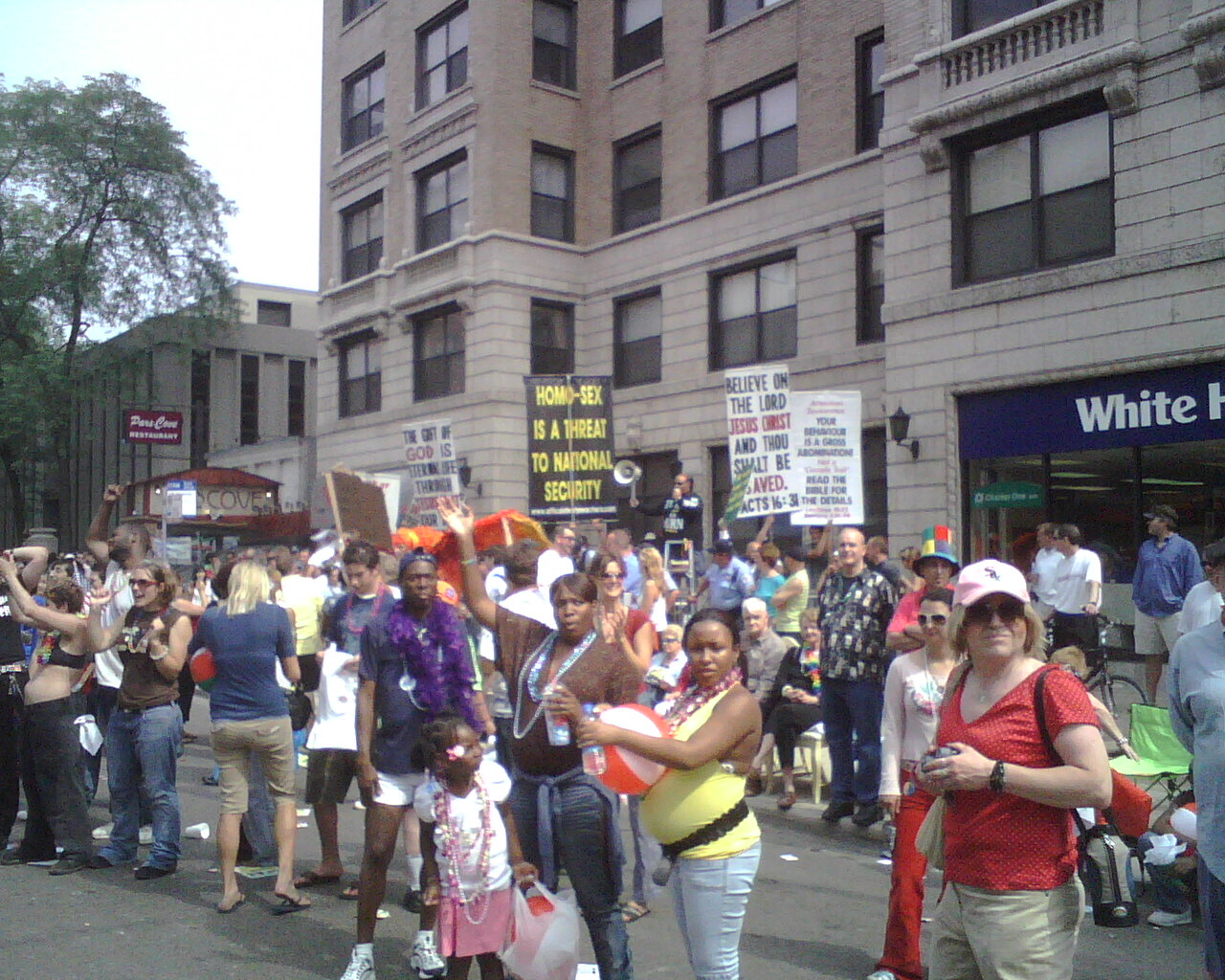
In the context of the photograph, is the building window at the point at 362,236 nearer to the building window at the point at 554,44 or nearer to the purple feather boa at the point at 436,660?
the building window at the point at 554,44

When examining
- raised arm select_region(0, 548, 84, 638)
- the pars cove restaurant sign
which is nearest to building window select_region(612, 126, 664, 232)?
the pars cove restaurant sign

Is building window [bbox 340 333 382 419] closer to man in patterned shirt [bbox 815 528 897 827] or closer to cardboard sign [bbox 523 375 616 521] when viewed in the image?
cardboard sign [bbox 523 375 616 521]

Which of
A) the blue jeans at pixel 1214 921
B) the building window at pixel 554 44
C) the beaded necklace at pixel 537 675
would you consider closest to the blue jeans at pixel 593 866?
the beaded necklace at pixel 537 675

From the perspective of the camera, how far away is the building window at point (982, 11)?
15.3 metres

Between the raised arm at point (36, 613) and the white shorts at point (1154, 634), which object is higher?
the raised arm at point (36, 613)

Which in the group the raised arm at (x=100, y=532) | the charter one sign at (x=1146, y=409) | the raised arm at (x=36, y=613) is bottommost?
the raised arm at (x=36, y=613)

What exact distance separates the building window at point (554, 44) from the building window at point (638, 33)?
54.2 inches

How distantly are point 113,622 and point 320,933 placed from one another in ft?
10.2

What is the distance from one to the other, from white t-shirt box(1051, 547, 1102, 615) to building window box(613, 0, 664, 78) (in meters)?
14.6

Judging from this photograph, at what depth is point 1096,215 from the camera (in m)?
14.6

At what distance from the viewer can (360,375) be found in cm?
2864

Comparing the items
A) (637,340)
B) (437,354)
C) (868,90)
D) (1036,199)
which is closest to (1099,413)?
(1036,199)

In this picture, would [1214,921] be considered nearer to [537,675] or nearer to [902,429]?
[537,675]

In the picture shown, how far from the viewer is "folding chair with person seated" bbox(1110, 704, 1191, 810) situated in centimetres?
724
